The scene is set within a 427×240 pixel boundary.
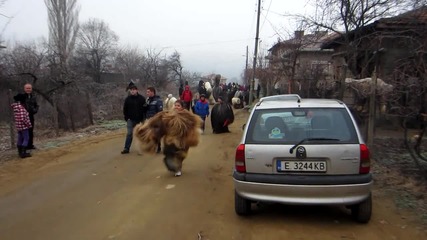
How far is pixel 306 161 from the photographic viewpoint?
5.34 m

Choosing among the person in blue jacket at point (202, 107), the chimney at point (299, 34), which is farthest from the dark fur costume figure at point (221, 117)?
the chimney at point (299, 34)

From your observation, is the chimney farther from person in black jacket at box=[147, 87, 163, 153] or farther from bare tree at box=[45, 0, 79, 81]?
bare tree at box=[45, 0, 79, 81]

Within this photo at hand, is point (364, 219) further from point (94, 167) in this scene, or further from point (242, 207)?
point (94, 167)

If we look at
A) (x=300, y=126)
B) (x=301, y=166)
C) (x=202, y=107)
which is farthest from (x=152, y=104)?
(x=301, y=166)

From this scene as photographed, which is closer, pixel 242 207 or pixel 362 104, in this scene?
pixel 242 207

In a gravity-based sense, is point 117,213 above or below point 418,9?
below

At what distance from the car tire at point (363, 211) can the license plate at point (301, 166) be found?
2.48ft

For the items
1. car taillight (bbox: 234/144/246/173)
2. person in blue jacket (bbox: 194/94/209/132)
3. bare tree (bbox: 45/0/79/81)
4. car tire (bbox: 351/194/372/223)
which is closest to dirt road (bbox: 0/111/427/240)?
car tire (bbox: 351/194/372/223)

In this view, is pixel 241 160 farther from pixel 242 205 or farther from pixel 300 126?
pixel 300 126

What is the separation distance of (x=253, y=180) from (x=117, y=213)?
2.09 meters

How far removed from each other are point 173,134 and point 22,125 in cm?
481

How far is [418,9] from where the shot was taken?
953 centimetres

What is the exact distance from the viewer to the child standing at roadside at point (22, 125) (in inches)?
432

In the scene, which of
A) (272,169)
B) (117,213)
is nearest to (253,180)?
(272,169)
